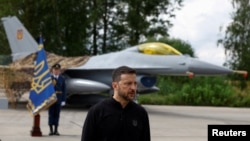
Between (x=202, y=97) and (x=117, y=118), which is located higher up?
(x=117, y=118)

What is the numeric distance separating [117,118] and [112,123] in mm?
51

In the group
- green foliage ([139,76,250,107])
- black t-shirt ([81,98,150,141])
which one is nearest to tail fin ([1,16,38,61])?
green foliage ([139,76,250,107])

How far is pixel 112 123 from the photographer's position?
11.2 ft

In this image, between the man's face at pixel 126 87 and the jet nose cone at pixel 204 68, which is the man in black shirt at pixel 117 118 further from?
the jet nose cone at pixel 204 68

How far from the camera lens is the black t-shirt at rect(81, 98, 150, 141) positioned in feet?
11.2

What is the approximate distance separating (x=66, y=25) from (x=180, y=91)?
1364cm

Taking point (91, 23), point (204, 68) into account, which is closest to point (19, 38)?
point (204, 68)

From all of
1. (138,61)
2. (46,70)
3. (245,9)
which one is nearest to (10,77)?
(138,61)

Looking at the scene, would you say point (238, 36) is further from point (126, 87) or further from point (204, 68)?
point (126, 87)

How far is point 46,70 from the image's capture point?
33.1 feet

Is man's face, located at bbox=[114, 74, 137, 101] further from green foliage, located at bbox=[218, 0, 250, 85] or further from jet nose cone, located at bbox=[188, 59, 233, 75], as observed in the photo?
green foliage, located at bbox=[218, 0, 250, 85]

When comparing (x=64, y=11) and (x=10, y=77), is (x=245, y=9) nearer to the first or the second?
(x=64, y=11)

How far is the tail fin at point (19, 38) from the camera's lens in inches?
809

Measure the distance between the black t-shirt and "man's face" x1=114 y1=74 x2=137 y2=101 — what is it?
0.09 meters
